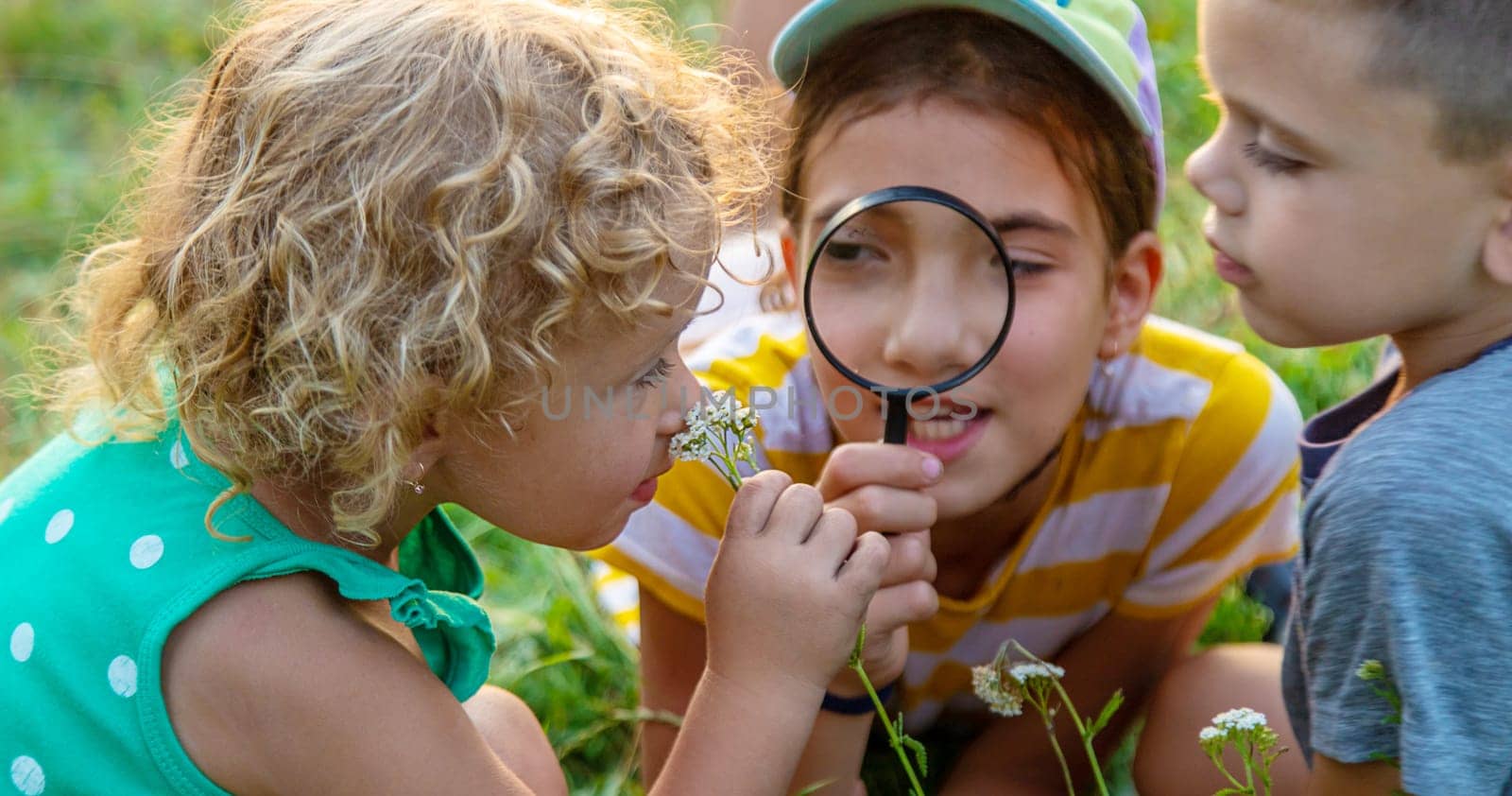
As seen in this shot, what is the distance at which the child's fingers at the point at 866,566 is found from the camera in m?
2.33

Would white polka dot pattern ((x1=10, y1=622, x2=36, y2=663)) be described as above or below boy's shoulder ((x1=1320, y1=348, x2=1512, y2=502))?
below

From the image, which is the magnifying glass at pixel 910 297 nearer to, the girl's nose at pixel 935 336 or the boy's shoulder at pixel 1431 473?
the girl's nose at pixel 935 336

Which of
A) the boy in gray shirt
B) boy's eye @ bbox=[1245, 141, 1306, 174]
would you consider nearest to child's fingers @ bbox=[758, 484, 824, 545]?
the boy in gray shirt

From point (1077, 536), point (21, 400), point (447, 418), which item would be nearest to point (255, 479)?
point (447, 418)

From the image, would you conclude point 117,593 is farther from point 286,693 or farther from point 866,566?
point 866,566

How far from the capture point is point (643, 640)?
3119mm

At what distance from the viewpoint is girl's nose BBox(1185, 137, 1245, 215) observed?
2330 mm

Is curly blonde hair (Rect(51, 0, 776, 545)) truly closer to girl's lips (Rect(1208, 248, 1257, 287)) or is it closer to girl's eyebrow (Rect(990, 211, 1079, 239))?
girl's eyebrow (Rect(990, 211, 1079, 239))

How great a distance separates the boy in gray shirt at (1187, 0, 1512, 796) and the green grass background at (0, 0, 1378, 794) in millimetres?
1206

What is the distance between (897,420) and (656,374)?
1.37 ft

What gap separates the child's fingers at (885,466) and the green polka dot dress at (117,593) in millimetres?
686

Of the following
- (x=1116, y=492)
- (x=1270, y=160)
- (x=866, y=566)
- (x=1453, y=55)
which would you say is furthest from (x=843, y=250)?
(x=1453, y=55)

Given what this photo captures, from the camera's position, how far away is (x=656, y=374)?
2.37 meters

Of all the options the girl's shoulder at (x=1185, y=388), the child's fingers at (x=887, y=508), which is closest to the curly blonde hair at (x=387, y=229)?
the child's fingers at (x=887, y=508)
